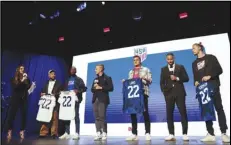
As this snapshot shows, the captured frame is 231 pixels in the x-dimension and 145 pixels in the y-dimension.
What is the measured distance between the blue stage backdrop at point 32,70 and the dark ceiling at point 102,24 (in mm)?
308

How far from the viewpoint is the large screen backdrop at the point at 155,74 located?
630 cm

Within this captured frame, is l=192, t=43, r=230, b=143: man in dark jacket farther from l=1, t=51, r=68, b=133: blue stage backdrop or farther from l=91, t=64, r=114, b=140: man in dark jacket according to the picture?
l=1, t=51, r=68, b=133: blue stage backdrop

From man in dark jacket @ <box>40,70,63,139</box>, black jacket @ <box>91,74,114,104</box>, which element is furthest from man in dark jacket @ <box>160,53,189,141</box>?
man in dark jacket @ <box>40,70,63,139</box>

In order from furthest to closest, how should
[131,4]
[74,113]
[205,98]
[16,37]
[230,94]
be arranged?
[16,37] → [131,4] → [230,94] → [74,113] → [205,98]

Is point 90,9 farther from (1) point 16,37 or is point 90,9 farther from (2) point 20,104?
(2) point 20,104

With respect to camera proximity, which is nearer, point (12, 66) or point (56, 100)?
point (56, 100)

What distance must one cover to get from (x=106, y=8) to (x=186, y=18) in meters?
2.36

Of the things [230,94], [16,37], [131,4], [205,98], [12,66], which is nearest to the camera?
[205,98]

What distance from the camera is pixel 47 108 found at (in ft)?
19.3

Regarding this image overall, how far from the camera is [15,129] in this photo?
28.0 ft

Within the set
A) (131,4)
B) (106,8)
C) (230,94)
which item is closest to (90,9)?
(106,8)

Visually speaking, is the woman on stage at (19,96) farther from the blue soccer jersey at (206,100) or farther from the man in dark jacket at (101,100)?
the blue soccer jersey at (206,100)

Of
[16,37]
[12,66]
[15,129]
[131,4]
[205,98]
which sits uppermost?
[131,4]

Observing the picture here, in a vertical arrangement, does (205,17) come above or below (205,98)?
above
